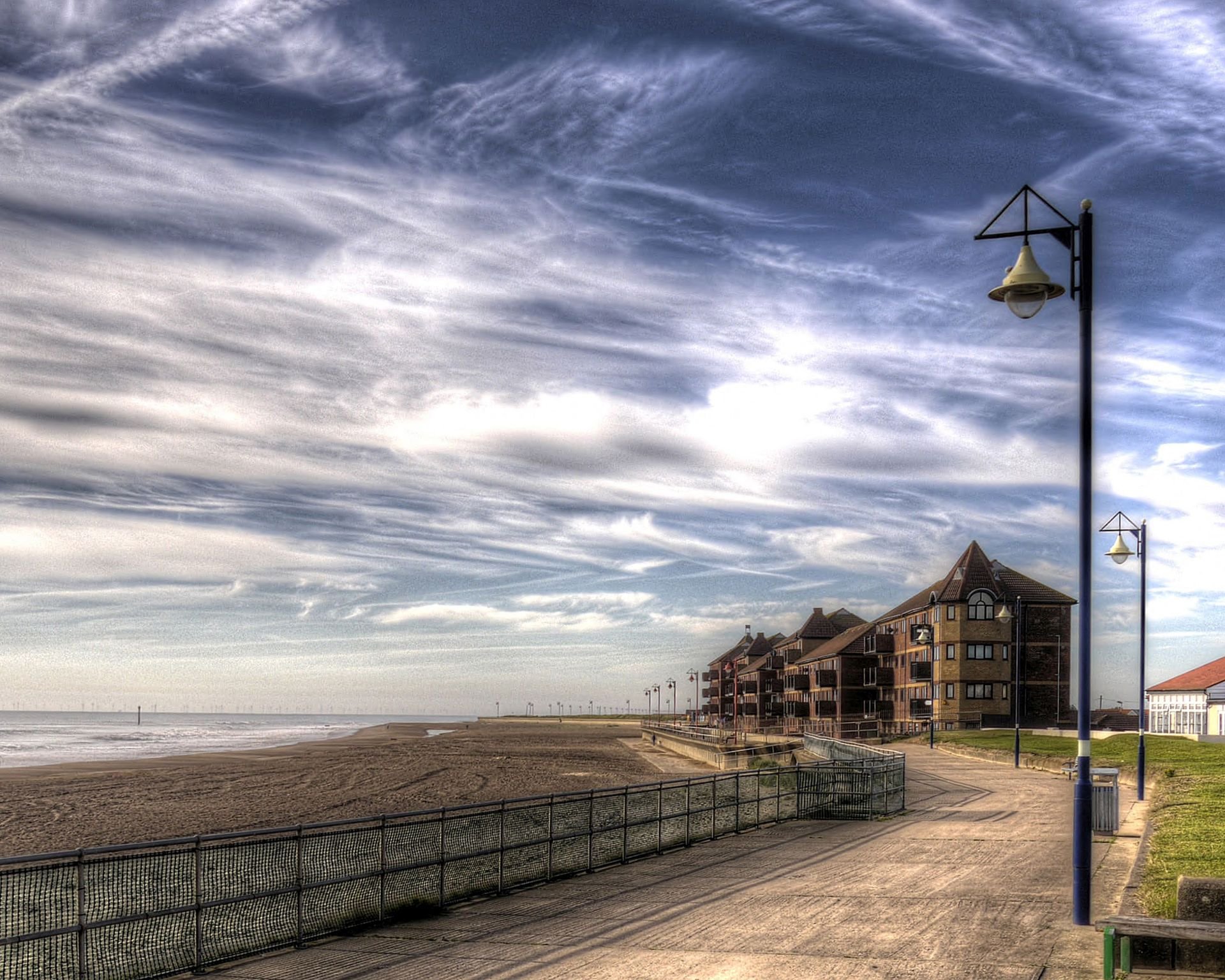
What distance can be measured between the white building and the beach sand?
40729 millimetres

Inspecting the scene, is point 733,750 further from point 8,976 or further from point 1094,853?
point 8,976

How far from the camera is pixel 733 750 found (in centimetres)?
5762

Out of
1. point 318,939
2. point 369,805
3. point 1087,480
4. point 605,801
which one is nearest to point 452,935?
point 318,939

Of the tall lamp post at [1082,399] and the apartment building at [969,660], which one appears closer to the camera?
the tall lamp post at [1082,399]

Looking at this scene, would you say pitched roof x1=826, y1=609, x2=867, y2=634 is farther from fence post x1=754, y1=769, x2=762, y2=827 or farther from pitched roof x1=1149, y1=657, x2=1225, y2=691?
fence post x1=754, y1=769, x2=762, y2=827

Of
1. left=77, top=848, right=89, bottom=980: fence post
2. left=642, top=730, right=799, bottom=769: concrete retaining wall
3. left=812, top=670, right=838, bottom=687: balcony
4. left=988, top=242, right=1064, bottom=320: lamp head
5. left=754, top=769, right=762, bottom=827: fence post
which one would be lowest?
left=812, top=670, right=838, bottom=687: balcony

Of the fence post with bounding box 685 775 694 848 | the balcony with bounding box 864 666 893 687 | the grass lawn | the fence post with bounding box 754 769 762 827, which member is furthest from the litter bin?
the balcony with bounding box 864 666 893 687

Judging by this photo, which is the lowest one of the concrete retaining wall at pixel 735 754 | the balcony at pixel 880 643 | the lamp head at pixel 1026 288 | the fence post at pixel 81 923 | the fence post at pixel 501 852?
the concrete retaining wall at pixel 735 754

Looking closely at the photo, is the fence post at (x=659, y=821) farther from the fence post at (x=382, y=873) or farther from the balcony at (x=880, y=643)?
the balcony at (x=880, y=643)

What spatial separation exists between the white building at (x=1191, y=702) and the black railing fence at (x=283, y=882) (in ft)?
223

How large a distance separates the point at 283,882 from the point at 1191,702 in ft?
284

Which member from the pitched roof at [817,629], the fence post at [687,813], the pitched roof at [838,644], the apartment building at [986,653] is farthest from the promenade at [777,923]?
the pitched roof at [817,629]

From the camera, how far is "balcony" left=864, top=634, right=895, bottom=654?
10175cm

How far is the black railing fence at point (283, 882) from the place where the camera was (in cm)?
1123
